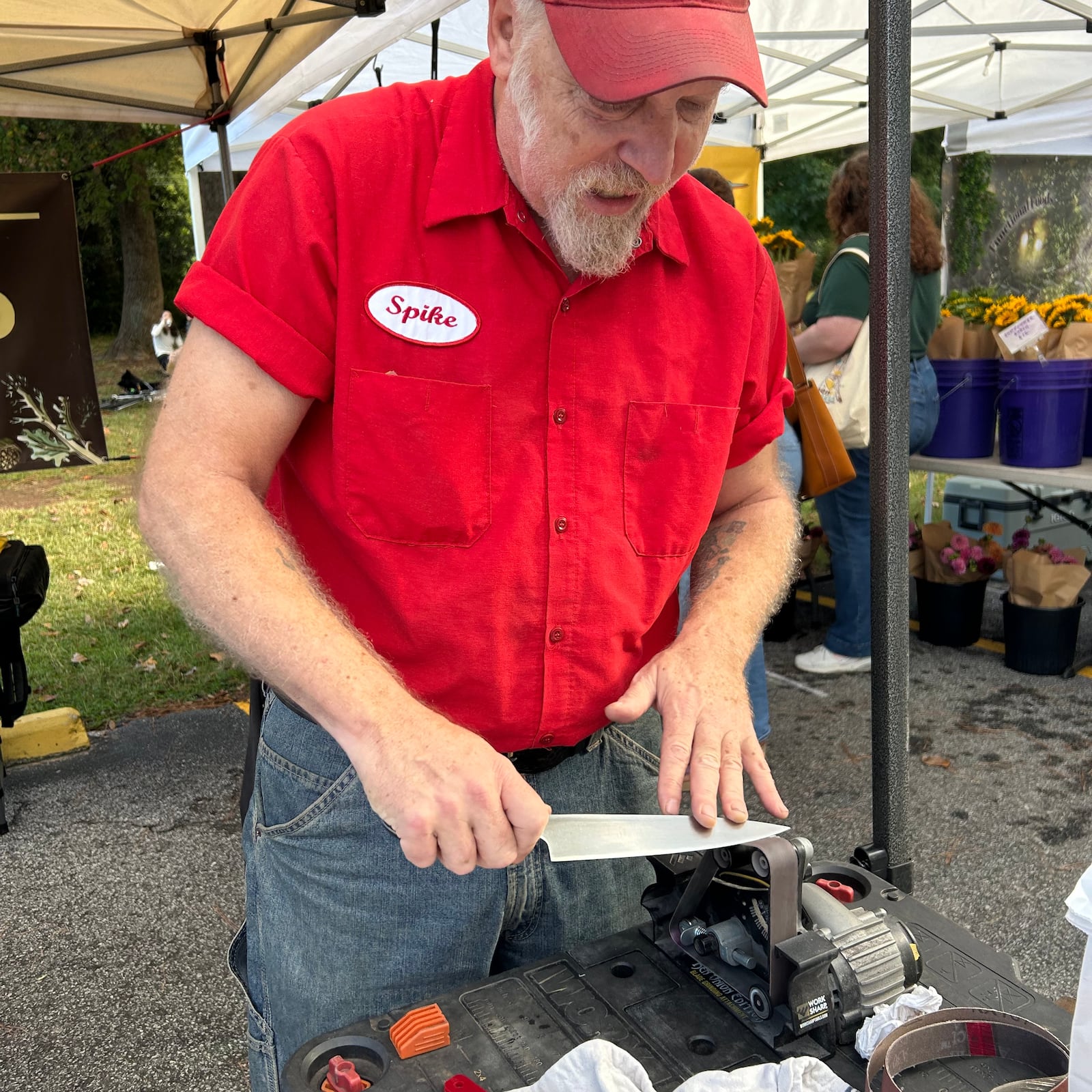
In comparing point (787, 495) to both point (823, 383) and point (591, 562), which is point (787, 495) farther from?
point (823, 383)

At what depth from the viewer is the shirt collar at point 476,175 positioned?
123 centimetres

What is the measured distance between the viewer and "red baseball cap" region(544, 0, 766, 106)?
39.6 inches

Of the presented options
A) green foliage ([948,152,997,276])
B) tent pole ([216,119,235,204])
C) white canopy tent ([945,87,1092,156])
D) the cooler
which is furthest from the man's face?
green foliage ([948,152,997,276])

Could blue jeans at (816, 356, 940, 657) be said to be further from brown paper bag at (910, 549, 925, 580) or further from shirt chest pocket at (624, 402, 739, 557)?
shirt chest pocket at (624, 402, 739, 557)

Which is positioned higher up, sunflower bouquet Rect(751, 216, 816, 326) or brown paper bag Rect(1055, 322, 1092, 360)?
sunflower bouquet Rect(751, 216, 816, 326)

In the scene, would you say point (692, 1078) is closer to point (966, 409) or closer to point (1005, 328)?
point (1005, 328)

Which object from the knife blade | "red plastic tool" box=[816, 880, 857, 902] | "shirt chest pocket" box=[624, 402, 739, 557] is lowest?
"red plastic tool" box=[816, 880, 857, 902]

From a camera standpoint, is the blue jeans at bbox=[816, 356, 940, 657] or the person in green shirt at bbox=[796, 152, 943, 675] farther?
the blue jeans at bbox=[816, 356, 940, 657]

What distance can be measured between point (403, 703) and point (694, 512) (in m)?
0.51

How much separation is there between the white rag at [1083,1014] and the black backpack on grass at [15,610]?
3.72 m

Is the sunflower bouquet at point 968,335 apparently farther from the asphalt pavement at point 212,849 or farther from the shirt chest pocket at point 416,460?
the shirt chest pocket at point 416,460

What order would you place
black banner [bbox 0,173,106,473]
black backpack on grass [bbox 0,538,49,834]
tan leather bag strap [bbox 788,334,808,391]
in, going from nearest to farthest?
black backpack on grass [bbox 0,538,49,834]
tan leather bag strap [bbox 788,334,808,391]
black banner [bbox 0,173,106,473]

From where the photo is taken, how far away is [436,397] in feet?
4.01

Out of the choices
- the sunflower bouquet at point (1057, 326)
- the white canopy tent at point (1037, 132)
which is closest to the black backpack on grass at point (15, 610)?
the sunflower bouquet at point (1057, 326)
